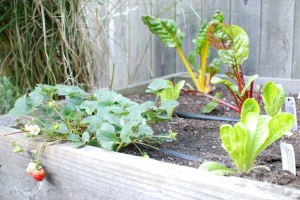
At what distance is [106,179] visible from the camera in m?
1.06

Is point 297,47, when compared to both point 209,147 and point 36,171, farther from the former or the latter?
point 36,171

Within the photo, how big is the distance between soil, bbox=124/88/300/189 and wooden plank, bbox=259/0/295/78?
1.65 ft

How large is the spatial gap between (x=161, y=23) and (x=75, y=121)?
74cm

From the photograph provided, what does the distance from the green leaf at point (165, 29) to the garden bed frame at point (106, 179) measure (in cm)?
76

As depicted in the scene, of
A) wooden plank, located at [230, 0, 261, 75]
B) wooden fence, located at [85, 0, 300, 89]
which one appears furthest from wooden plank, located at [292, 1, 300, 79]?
wooden plank, located at [230, 0, 261, 75]

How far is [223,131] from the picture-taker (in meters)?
0.96

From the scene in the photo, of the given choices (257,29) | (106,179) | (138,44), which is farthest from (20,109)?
(138,44)

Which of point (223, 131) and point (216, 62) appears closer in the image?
point (223, 131)

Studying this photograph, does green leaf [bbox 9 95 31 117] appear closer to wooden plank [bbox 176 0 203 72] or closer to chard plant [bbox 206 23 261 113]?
chard plant [bbox 206 23 261 113]

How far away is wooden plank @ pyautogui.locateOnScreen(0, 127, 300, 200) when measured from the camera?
2.81ft

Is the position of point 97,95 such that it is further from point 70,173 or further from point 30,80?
point 30,80

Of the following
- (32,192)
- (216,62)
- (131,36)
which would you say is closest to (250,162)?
(32,192)

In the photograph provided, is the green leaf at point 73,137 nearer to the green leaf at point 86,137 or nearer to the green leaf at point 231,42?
the green leaf at point 86,137

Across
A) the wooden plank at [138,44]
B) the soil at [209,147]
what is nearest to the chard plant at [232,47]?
the soil at [209,147]
